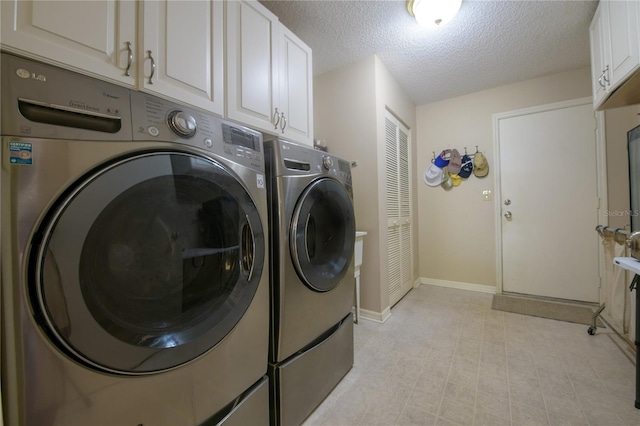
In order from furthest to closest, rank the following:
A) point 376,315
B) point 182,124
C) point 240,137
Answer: point 376,315
point 240,137
point 182,124

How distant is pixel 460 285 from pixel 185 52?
3.33 metres

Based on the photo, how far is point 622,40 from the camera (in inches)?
53.7

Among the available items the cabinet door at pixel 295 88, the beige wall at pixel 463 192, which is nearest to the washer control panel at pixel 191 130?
the cabinet door at pixel 295 88

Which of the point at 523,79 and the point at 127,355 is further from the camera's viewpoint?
the point at 523,79

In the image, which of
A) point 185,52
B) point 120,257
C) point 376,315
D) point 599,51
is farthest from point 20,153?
point 599,51

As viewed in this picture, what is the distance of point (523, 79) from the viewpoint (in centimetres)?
258

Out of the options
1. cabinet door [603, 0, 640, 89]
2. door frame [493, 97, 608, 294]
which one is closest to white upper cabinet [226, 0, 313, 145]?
cabinet door [603, 0, 640, 89]

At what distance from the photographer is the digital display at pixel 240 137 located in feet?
2.85

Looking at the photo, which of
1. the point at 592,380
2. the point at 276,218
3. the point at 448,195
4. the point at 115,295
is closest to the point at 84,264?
the point at 115,295

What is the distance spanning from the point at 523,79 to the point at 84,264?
3.67m

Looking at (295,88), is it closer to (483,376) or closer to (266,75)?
(266,75)

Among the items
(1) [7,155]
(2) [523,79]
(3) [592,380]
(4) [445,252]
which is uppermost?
(2) [523,79]

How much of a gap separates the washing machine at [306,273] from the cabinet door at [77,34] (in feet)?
1.78

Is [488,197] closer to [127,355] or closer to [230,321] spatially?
[230,321]
